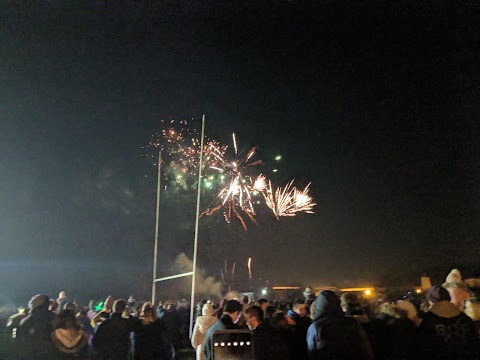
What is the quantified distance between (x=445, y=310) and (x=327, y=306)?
77.0 inches

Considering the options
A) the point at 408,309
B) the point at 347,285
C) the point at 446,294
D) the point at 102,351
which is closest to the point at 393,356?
the point at 408,309

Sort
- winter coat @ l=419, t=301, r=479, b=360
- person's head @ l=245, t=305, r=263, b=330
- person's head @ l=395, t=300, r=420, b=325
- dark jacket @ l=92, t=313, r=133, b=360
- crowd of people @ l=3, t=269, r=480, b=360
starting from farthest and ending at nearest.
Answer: dark jacket @ l=92, t=313, r=133, b=360
person's head @ l=395, t=300, r=420, b=325
person's head @ l=245, t=305, r=263, b=330
winter coat @ l=419, t=301, r=479, b=360
crowd of people @ l=3, t=269, r=480, b=360

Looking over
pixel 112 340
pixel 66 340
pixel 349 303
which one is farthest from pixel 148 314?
pixel 349 303

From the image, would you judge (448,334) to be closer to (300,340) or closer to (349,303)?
(349,303)

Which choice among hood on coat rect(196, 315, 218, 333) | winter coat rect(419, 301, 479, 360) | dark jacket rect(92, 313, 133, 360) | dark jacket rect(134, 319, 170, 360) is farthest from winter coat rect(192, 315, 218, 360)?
winter coat rect(419, 301, 479, 360)

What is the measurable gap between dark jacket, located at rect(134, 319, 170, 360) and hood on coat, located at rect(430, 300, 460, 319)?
14.6ft

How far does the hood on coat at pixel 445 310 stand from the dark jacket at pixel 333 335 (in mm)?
1489

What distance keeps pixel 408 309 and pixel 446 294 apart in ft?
2.07

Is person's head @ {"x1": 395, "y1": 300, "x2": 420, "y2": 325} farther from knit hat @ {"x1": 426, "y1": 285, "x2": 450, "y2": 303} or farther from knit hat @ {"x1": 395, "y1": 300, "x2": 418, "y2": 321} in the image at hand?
knit hat @ {"x1": 426, "y1": 285, "x2": 450, "y2": 303}

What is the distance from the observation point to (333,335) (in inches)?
200

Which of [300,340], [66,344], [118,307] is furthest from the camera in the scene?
[118,307]

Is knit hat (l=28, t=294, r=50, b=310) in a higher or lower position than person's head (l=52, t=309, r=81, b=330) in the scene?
higher

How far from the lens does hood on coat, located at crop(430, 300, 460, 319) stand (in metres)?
5.96

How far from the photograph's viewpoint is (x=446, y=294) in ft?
21.0
